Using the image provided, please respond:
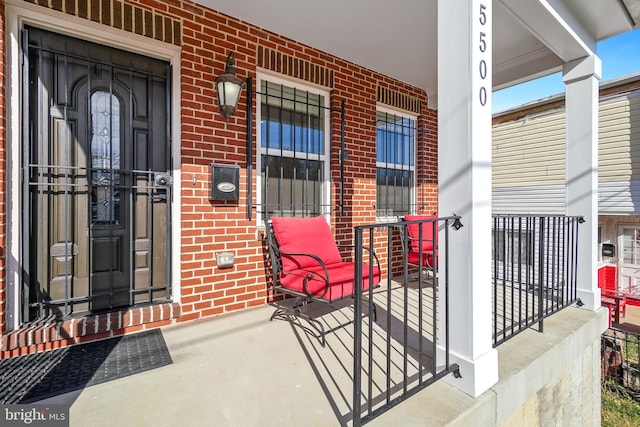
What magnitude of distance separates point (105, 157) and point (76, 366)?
4.56 feet

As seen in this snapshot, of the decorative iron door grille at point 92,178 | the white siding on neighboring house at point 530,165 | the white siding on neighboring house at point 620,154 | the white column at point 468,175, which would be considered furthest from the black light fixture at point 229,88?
the white siding on neighboring house at point 620,154

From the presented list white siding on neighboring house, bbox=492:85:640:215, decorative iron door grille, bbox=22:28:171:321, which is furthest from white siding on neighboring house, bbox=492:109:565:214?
decorative iron door grille, bbox=22:28:171:321

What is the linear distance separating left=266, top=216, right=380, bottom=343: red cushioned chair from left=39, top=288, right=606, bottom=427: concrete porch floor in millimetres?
310

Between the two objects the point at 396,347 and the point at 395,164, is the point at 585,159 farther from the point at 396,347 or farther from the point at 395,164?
the point at 396,347

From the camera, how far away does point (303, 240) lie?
8.65 feet

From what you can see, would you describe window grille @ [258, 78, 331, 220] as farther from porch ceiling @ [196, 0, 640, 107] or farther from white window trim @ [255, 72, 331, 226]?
porch ceiling @ [196, 0, 640, 107]

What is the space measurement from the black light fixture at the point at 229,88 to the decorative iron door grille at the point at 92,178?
0.42m

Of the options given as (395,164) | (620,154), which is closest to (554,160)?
(620,154)

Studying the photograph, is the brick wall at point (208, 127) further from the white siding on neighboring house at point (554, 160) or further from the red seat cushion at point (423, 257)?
the white siding on neighboring house at point (554, 160)

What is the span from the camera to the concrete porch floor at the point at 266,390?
135 cm

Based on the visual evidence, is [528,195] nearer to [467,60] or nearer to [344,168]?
[344,168]

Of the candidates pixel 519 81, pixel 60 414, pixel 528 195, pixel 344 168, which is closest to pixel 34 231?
pixel 60 414

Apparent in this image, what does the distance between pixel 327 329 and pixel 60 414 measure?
1.52 m

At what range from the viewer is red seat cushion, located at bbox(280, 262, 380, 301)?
219 cm
